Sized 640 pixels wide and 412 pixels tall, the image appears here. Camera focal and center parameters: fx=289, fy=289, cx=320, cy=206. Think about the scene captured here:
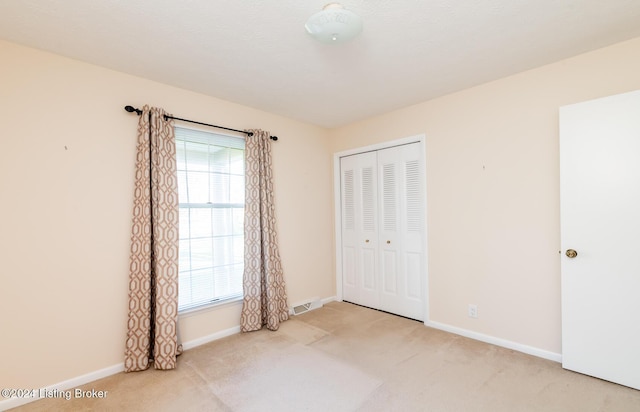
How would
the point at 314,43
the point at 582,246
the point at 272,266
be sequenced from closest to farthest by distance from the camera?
the point at 314,43 → the point at 582,246 → the point at 272,266

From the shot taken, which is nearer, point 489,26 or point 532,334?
point 489,26

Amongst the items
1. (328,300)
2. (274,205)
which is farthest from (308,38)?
(328,300)

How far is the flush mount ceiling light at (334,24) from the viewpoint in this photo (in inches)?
61.7

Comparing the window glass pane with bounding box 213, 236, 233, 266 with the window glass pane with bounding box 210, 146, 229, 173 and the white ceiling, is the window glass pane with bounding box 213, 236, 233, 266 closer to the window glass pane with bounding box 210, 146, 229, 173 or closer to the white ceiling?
the window glass pane with bounding box 210, 146, 229, 173

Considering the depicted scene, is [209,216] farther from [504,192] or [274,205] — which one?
[504,192]

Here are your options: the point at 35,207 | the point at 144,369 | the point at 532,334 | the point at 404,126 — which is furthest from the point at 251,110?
the point at 532,334

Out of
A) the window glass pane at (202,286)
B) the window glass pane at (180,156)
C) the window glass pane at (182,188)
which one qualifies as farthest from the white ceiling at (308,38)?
the window glass pane at (202,286)

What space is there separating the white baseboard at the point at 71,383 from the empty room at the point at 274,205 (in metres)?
0.01

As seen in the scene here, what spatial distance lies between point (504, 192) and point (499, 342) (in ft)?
4.51

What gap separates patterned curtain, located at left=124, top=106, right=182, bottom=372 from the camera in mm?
2354

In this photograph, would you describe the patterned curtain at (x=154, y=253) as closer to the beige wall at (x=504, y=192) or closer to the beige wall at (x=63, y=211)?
the beige wall at (x=63, y=211)

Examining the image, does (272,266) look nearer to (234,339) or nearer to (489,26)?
(234,339)

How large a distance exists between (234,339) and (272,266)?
0.82 meters

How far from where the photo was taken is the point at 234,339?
115 inches
